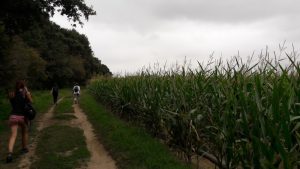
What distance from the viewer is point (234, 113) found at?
17.2ft

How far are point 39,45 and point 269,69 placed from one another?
55975 millimetres

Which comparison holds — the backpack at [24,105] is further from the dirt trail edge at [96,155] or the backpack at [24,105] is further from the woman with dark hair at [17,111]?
the dirt trail edge at [96,155]

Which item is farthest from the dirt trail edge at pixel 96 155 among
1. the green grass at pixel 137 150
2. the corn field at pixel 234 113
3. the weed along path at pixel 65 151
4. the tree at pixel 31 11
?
the tree at pixel 31 11

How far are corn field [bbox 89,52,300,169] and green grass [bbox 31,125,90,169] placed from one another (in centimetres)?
215

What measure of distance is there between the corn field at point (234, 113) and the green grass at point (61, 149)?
84.6 inches

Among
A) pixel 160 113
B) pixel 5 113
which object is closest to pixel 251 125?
→ pixel 160 113

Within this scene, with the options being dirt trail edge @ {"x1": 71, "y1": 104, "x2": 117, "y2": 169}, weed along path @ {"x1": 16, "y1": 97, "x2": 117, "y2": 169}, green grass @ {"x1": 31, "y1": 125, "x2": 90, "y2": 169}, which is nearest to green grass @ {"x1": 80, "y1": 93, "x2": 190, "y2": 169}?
dirt trail edge @ {"x1": 71, "y1": 104, "x2": 117, "y2": 169}

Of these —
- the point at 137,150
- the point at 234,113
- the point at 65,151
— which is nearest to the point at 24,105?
the point at 65,151

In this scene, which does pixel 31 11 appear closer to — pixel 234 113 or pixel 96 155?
pixel 96 155

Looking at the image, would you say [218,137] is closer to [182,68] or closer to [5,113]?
[182,68]

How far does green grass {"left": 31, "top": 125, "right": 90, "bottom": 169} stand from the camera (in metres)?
9.35

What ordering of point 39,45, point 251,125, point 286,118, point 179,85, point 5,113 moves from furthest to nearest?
point 39,45 < point 5,113 < point 179,85 < point 251,125 < point 286,118

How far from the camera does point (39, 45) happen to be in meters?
59.3

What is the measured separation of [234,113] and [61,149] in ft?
22.9
